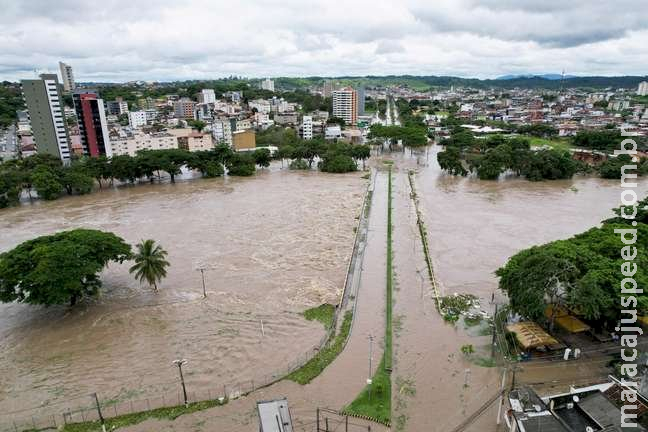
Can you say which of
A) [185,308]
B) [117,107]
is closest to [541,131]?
[185,308]

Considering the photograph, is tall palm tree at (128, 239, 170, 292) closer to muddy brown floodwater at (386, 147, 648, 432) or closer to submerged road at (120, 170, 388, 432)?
submerged road at (120, 170, 388, 432)

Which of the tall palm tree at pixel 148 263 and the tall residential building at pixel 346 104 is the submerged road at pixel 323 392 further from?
the tall residential building at pixel 346 104

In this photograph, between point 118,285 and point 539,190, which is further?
point 539,190

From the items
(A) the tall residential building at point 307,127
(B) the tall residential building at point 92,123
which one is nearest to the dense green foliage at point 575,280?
(B) the tall residential building at point 92,123

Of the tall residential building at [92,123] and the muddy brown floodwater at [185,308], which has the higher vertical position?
the tall residential building at [92,123]

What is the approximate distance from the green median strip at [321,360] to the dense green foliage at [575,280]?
677 cm

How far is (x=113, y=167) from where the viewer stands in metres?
42.2

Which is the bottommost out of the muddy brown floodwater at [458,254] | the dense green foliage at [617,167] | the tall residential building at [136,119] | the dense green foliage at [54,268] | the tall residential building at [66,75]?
the muddy brown floodwater at [458,254]

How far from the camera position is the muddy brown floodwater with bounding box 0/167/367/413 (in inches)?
564

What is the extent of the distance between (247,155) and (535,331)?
3984 centimetres

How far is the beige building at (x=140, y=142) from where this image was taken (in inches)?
2242

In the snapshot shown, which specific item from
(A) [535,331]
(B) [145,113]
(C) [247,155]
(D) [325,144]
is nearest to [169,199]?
(C) [247,155]

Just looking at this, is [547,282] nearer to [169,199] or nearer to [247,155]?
[169,199]

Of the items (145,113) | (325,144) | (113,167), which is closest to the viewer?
(113,167)
